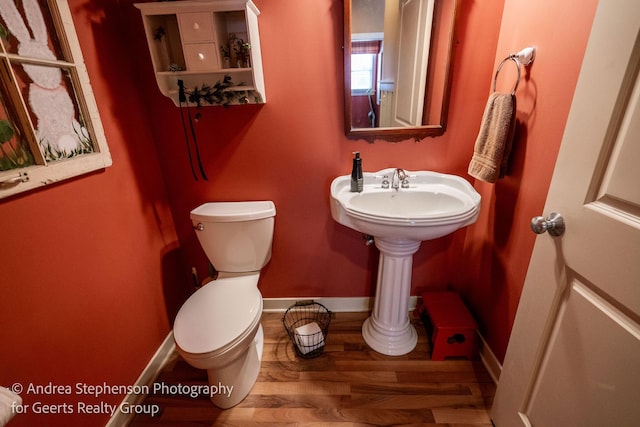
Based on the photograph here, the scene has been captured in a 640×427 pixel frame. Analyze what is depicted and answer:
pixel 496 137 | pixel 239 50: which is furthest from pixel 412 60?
pixel 239 50

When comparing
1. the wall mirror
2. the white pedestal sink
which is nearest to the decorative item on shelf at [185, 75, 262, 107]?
Answer: the wall mirror

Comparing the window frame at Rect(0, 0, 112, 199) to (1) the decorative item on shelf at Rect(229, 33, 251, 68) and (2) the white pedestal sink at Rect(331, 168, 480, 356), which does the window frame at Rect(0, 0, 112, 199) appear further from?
(2) the white pedestal sink at Rect(331, 168, 480, 356)

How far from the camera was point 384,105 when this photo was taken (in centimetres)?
130

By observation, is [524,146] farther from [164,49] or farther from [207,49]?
[164,49]

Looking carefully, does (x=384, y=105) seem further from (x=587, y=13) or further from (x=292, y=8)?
(x=587, y=13)

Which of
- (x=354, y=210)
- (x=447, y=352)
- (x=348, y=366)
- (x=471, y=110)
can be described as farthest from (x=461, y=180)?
(x=348, y=366)

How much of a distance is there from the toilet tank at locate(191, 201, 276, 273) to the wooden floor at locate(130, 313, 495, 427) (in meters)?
0.53

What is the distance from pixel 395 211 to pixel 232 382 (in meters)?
1.10

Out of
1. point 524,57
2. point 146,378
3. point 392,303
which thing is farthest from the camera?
point 392,303

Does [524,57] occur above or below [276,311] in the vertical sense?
above

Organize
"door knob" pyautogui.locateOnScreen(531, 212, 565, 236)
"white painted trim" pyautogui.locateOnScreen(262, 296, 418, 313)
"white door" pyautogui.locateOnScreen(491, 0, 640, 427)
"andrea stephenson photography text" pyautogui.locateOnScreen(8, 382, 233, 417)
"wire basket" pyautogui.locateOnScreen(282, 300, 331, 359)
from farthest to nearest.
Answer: "white painted trim" pyautogui.locateOnScreen(262, 296, 418, 313) → "wire basket" pyautogui.locateOnScreen(282, 300, 331, 359) → "andrea stephenson photography text" pyautogui.locateOnScreen(8, 382, 233, 417) → "door knob" pyautogui.locateOnScreen(531, 212, 565, 236) → "white door" pyautogui.locateOnScreen(491, 0, 640, 427)

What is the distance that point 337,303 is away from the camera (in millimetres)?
1720

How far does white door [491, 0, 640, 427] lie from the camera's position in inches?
21.5

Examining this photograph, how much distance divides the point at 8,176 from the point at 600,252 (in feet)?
5.05
